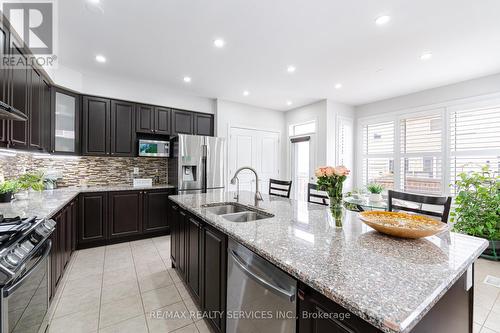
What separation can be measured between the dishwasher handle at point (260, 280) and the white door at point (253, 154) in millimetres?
3600

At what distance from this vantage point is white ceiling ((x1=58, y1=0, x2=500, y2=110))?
205 centimetres

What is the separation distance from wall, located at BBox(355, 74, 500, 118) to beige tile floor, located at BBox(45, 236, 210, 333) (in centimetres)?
500

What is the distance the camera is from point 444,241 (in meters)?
1.27

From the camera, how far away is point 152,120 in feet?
13.3

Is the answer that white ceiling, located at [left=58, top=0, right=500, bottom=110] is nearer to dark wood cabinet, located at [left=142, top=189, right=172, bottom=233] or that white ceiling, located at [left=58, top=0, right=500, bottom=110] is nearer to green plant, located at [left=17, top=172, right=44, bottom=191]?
green plant, located at [left=17, top=172, right=44, bottom=191]

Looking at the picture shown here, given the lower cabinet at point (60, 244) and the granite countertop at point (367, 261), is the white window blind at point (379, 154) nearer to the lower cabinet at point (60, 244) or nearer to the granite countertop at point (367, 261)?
the granite countertop at point (367, 261)

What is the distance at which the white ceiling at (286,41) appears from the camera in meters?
2.05

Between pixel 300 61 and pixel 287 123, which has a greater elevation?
pixel 300 61

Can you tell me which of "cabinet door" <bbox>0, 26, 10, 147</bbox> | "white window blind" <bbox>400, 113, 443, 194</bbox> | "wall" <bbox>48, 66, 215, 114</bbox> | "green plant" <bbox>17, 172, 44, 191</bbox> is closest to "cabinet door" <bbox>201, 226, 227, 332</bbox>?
"cabinet door" <bbox>0, 26, 10, 147</bbox>

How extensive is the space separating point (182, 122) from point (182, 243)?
276 centimetres

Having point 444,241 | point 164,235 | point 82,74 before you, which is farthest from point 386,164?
point 82,74

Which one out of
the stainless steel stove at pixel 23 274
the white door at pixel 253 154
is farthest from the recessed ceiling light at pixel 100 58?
the white door at pixel 253 154

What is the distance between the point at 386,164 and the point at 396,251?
419 cm

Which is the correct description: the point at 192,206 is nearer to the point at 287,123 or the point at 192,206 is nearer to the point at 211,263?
the point at 211,263
